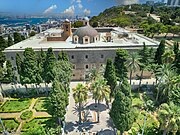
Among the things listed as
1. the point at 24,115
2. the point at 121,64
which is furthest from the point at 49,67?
the point at 121,64

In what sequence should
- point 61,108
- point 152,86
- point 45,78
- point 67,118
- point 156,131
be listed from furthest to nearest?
point 152,86, point 45,78, point 67,118, point 61,108, point 156,131

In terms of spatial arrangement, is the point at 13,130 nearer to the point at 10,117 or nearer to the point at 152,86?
the point at 10,117

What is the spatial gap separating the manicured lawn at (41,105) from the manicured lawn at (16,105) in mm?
1912

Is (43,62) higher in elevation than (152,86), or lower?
higher

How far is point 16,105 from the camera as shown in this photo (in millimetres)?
36375

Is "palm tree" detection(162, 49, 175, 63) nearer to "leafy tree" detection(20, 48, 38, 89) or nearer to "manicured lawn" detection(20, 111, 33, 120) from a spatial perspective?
"leafy tree" detection(20, 48, 38, 89)

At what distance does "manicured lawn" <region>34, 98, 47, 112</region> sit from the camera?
34719 mm

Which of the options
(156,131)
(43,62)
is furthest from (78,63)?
(156,131)

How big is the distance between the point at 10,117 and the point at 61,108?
12.1m

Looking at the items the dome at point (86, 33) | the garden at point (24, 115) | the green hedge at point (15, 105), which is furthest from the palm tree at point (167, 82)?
the green hedge at point (15, 105)

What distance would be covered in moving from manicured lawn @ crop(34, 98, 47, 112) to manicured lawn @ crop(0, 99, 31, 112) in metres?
1.91

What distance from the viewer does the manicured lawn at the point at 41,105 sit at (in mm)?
34719

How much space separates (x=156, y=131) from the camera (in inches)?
973

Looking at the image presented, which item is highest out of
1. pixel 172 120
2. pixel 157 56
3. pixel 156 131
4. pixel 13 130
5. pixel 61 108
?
pixel 157 56
